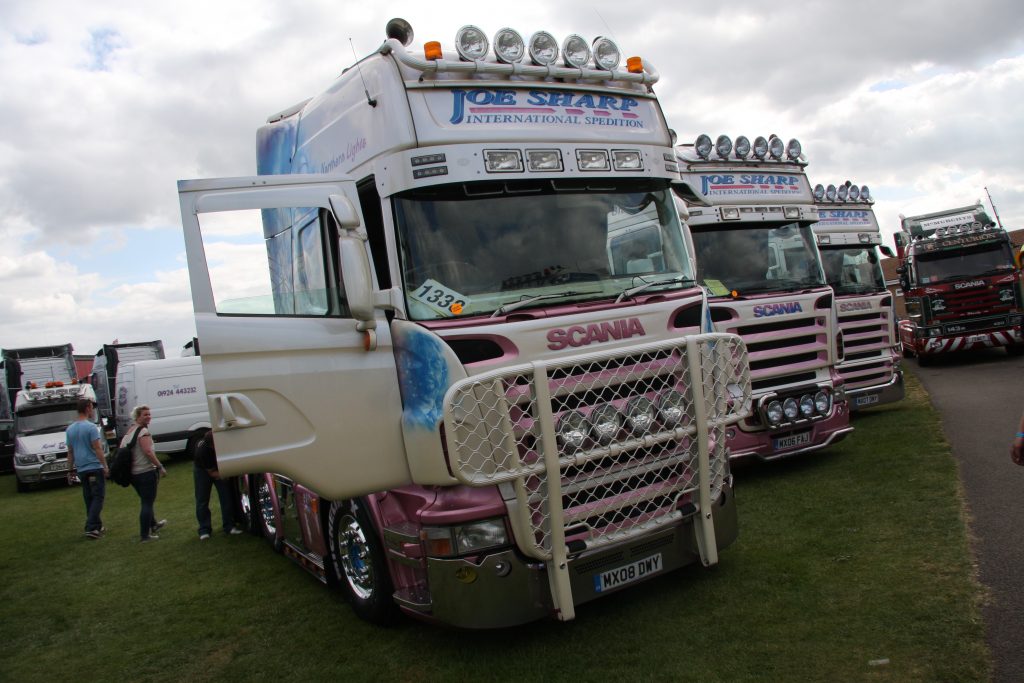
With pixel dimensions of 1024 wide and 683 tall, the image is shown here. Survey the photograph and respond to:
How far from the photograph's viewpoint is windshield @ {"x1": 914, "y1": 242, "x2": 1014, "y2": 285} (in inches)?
666

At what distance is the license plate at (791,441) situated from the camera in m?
8.26

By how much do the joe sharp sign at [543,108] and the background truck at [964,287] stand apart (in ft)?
46.4

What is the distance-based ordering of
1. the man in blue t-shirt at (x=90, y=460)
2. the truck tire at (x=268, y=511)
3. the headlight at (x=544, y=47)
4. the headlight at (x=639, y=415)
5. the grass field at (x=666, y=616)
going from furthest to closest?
the man in blue t-shirt at (x=90, y=460)
the truck tire at (x=268, y=511)
the headlight at (x=544, y=47)
the headlight at (x=639, y=415)
the grass field at (x=666, y=616)

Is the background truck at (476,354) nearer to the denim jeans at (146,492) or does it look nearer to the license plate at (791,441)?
the license plate at (791,441)

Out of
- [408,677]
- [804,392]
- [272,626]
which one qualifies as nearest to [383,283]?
[408,677]

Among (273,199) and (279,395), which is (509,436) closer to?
(279,395)

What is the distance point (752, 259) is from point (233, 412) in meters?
6.48

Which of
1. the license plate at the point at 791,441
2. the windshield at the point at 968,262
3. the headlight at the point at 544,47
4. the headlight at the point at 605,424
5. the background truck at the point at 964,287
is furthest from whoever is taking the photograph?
the windshield at the point at 968,262

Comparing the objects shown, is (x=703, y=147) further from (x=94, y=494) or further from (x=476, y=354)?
(x=94, y=494)

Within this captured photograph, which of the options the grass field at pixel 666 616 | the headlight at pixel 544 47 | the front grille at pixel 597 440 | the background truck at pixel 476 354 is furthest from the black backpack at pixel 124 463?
the headlight at pixel 544 47

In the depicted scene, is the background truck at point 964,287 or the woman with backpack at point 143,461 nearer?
the woman with backpack at point 143,461

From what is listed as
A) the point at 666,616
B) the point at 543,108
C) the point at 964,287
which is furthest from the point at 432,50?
the point at 964,287

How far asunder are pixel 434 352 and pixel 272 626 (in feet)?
9.63

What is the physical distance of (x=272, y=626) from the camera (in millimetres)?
5941
